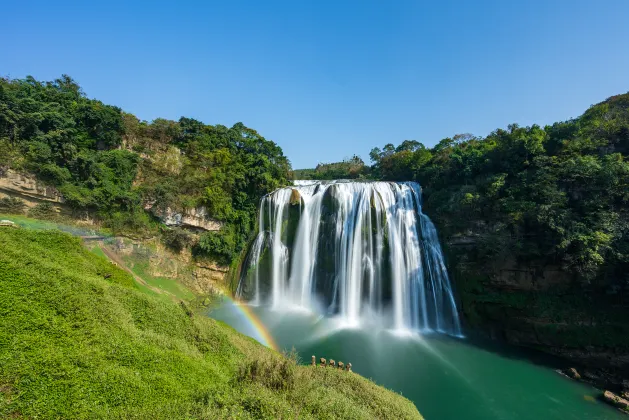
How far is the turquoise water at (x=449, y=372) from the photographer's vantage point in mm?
9617

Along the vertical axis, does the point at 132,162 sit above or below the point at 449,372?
above

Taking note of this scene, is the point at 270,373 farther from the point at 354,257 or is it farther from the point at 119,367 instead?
the point at 354,257

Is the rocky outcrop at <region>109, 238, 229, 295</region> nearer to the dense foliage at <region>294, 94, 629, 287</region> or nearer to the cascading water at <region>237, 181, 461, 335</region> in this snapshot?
the cascading water at <region>237, 181, 461, 335</region>

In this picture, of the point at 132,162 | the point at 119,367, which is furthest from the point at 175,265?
the point at 119,367

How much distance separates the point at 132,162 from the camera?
18.8 meters

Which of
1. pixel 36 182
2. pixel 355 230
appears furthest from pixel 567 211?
pixel 36 182

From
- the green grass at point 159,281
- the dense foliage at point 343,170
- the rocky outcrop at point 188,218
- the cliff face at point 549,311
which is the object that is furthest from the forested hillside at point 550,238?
the dense foliage at point 343,170

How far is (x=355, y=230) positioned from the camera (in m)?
18.7

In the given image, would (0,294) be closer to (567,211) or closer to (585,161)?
(567,211)

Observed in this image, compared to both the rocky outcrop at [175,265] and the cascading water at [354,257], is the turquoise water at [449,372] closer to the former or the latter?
the cascading water at [354,257]

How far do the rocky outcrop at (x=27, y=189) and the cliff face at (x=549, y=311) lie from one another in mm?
23888

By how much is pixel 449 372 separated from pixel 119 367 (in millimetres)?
12350

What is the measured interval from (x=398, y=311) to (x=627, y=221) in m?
11.5

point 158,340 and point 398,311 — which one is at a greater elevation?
point 158,340
